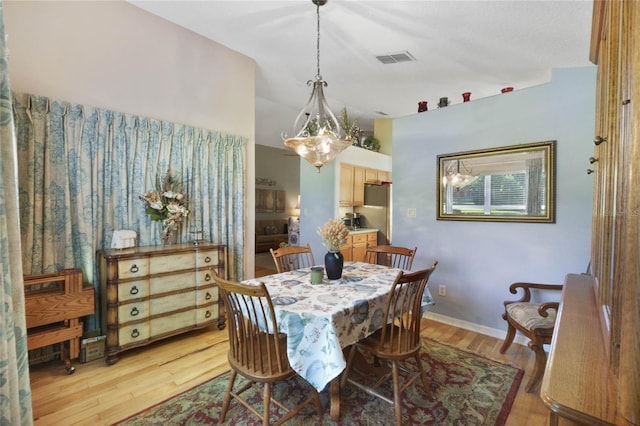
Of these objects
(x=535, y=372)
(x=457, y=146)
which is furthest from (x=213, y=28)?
(x=535, y=372)

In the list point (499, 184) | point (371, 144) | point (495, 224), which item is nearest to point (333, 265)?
point (495, 224)

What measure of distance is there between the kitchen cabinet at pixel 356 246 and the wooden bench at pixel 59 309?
3.56 m

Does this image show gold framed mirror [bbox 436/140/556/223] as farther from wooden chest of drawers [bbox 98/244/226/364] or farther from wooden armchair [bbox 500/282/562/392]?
wooden chest of drawers [bbox 98/244/226/364]

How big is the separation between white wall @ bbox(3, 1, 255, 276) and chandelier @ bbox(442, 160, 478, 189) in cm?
238

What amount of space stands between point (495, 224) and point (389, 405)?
208cm

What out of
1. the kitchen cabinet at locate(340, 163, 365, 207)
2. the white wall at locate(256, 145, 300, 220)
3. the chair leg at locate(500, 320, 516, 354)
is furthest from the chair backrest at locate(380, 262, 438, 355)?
the white wall at locate(256, 145, 300, 220)

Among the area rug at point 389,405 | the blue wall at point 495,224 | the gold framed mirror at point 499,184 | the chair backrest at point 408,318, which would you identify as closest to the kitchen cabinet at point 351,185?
the blue wall at point 495,224

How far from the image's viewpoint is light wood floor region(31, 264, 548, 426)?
1.89 metres

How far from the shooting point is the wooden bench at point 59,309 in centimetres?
216

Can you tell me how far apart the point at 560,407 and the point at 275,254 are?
7.30 feet

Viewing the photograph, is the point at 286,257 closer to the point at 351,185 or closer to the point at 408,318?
the point at 408,318

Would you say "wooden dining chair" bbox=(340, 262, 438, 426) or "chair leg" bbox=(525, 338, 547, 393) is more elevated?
"wooden dining chair" bbox=(340, 262, 438, 426)

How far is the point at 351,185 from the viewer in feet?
18.6

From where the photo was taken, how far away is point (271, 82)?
436 cm
